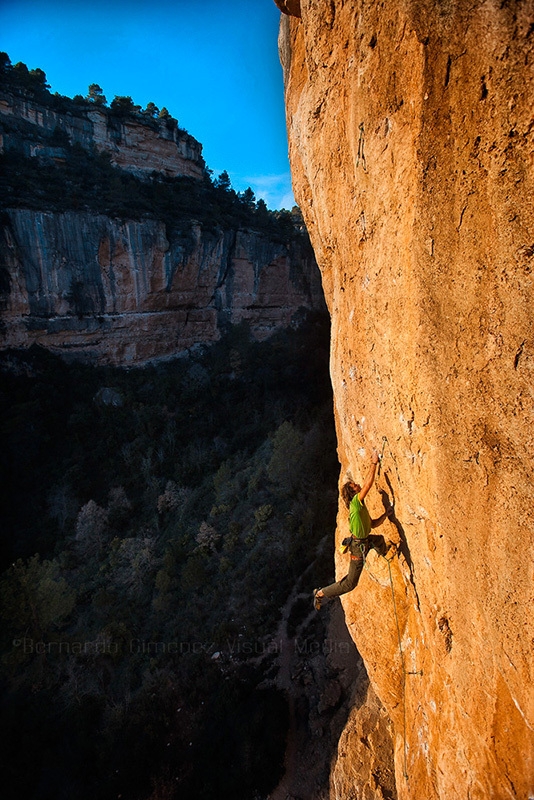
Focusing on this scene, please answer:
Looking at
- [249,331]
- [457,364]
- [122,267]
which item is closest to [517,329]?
[457,364]

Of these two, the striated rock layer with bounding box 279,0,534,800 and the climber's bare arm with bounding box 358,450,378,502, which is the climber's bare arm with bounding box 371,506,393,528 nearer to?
the striated rock layer with bounding box 279,0,534,800

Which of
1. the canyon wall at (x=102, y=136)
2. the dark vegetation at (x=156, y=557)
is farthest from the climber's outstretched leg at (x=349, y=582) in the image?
the canyon wall at (x=102, y=136)

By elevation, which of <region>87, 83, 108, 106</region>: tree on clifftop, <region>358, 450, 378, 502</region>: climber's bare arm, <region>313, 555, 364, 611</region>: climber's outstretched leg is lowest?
<region>313, 555, 364, 611</region>: climber's outstretched leg

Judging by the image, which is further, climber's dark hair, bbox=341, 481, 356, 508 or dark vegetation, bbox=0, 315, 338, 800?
dark vegetation, bbox=0, 315, 338, 800

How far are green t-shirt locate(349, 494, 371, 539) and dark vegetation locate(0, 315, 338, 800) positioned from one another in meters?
8.55

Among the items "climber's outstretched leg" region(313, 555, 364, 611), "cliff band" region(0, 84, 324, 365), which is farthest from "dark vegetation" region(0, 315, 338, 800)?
"climber's outstretched leg" region(313, 555, 364, 611)

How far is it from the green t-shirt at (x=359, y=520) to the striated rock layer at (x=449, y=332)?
23 centimetres

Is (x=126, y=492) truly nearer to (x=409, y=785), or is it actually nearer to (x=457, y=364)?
(x=409, y=785)

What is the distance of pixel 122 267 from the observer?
23.8 m

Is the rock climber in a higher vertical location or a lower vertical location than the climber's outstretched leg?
higher

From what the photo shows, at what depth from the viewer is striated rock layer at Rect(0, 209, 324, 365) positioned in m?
21.7

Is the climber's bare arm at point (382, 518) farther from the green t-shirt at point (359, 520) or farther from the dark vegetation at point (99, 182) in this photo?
the dark vegetation at point (99, 182)

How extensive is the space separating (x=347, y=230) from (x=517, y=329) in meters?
1.94

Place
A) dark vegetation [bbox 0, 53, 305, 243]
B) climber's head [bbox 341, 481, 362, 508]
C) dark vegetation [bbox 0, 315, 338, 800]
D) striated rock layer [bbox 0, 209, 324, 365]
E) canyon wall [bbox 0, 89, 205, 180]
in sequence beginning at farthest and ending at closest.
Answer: canyon wall [bbox 0, 89, 205, 180], dark vegetation [bbox 0, 53, 305, 243], striated rock layer [bbox 0, 209, 324, 365], dark vegetation [bbox 0, 315, 338, 800], climber's head [bbox 341, 481, 362, 508]
